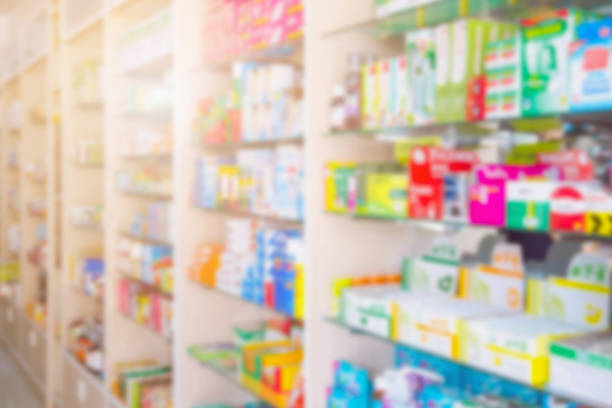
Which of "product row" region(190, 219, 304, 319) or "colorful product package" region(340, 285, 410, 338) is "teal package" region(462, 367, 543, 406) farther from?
"product row" region(190, 219, 304, 319)

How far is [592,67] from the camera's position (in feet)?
4.99

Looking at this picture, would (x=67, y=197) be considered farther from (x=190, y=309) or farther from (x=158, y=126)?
(x=190, y=309)

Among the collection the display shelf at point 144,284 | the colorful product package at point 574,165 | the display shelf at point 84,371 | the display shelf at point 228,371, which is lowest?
the display shelf at point 84,371

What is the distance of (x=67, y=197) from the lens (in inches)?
200

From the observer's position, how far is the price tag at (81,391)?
15.1 ft

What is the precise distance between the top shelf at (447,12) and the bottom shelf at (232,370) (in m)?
1.36

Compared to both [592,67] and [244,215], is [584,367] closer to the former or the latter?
[592,67]

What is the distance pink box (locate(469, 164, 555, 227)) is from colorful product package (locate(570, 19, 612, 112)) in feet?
0.65

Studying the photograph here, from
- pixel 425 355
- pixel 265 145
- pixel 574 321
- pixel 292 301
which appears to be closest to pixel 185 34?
pixel 265 145

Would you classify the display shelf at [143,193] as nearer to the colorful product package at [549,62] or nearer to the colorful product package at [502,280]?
the colorful product package at [502,280]

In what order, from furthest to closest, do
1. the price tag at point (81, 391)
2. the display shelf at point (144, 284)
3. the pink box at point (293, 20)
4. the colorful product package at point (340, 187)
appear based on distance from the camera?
the price tag at point (81, 391) < the display shelf at point (144, 284) < the pink box at point (293, 20) < the colorful product package at point (340, 187)

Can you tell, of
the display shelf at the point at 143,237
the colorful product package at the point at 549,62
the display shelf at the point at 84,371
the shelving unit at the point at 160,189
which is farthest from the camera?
the display shelf at the point at 84,371

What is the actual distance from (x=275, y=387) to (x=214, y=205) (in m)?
0.93

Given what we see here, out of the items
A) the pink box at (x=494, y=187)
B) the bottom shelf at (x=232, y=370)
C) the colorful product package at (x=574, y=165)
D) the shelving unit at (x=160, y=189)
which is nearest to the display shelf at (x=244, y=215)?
the shelving unit at (x=160, y=189)
